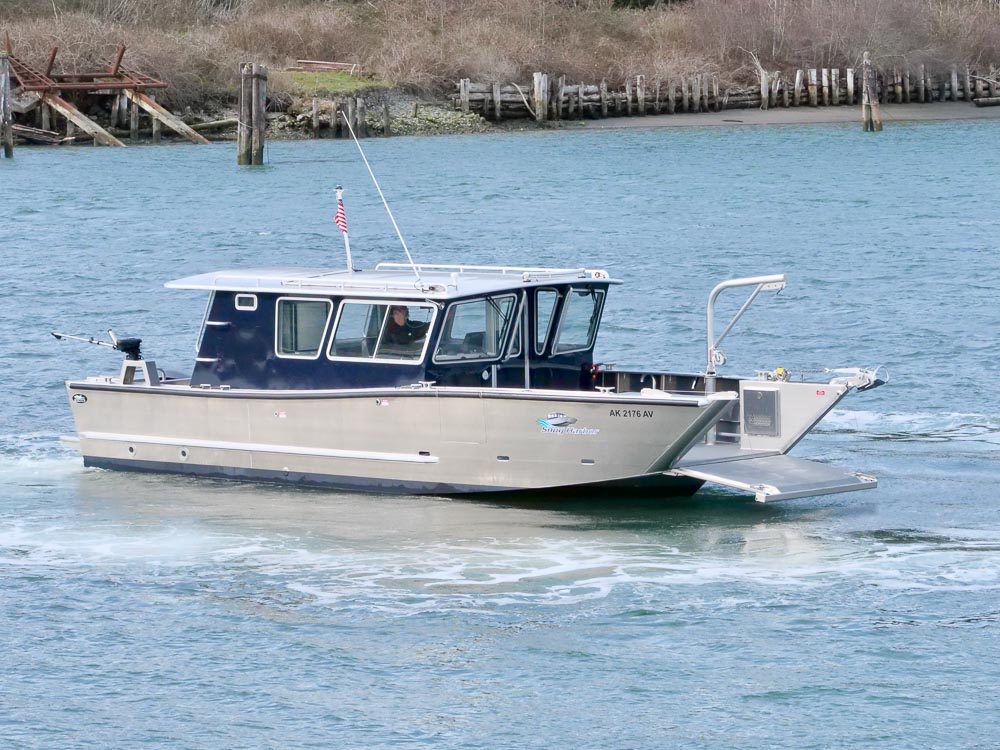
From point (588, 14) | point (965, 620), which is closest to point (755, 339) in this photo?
point (965, 620)

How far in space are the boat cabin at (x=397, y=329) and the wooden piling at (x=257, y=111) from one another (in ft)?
117

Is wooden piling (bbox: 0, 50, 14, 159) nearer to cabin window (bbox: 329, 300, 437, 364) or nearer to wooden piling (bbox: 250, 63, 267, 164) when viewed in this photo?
wooden piling (bbox: 250, 63, 267, 164)

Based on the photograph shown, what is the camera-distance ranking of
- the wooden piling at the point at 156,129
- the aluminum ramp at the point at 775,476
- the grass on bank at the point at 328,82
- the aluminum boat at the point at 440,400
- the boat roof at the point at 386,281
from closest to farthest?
the aluminum ramp at the point at 775,476 < the aluminum boat at the point at 440,400 < the boat roof at the point at 386,281 < the wooden piling at the point at 156,129 < the grass on bank at the point at 328,82

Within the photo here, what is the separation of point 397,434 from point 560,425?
1.83 metres

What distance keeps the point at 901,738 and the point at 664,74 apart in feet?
225

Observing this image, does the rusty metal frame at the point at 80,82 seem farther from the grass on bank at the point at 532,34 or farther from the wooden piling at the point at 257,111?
the wooden piling at the point at 257,111

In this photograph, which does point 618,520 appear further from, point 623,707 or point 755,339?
point 755,339

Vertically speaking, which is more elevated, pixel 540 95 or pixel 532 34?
pixel 532 34

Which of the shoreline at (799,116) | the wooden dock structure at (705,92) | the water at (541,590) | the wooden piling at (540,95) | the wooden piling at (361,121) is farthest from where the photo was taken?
the shoreline at (799,116)

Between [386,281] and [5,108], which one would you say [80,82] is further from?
[386,281]

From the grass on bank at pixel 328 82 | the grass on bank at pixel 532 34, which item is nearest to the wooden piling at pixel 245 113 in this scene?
the grass on bank at pixel 328 82

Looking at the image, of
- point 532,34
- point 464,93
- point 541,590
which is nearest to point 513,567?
point 541,590

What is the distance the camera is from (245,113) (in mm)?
54969

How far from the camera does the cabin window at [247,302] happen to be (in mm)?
18531
